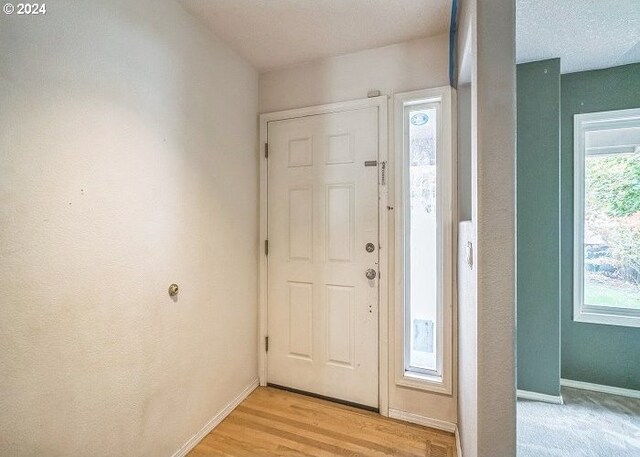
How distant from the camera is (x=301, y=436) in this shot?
177 cm

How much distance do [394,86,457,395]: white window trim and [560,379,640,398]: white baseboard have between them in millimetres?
1211

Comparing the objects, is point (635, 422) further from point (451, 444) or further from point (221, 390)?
point (221, 390)

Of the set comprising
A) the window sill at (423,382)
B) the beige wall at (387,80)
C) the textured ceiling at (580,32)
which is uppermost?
the textured ceiling at (580,32)

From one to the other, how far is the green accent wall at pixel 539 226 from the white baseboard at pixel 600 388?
12.3 inches

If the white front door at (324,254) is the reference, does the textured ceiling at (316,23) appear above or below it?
above

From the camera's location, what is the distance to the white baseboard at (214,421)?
1.66 meters

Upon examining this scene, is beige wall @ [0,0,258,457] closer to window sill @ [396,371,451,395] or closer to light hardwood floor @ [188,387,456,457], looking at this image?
light hardwood floor @ [188,387,456,457]

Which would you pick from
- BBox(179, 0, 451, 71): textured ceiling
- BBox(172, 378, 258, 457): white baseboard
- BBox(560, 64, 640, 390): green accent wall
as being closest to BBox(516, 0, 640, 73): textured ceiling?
BBox(560, 64, 640, 390): green accent wall

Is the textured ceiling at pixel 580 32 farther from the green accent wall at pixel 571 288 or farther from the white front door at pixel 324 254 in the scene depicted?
the white front door at pixel 324 254

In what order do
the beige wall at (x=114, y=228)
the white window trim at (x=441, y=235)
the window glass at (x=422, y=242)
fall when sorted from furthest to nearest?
1. the window glass at (x=422, y=242)
2. the white window trim at (x=441, y=235)
3. the beige wall at (x=114, y=228)

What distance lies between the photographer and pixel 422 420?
1.89 meters

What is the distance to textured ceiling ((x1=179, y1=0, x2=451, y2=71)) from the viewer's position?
161cm

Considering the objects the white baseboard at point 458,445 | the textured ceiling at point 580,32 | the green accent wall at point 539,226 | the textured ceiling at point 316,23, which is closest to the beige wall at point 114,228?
the textured ceiling at point 316,23

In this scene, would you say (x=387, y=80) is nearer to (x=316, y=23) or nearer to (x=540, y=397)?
(x=316, y=23)
